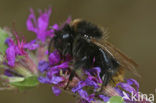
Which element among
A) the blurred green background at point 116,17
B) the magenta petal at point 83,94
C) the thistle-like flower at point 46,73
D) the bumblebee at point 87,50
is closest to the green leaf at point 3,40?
the thistle-like flower at point 46,73

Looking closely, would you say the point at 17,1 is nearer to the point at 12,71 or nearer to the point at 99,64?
the point at 12,71

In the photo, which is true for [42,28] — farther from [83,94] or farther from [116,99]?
[116,99]

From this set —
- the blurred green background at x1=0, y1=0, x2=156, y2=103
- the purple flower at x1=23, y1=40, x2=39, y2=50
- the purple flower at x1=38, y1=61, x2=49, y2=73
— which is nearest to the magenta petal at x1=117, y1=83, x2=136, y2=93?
the purple flower at x1=38, y1=61, x2=49, y2=73

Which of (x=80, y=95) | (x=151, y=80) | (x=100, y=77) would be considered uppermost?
(x=151, y=80)

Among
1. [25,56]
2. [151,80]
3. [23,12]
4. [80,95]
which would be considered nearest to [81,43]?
[80,95]

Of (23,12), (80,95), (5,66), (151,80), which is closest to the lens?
(80,95)

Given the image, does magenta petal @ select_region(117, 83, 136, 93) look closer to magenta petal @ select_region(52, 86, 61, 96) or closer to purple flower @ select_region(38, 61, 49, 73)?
magenta petal @ select_region(52, 86, 61, 96)

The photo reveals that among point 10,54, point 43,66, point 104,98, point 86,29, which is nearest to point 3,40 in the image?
point 10,54
